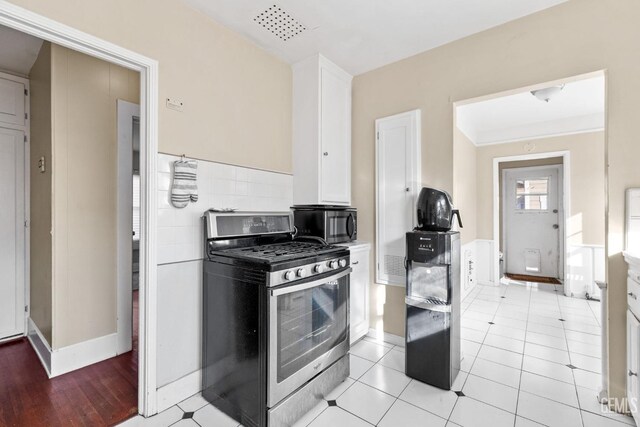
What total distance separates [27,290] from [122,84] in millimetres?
2364

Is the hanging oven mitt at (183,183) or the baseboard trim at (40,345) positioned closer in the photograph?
the hanging oven mitt at (183,183)

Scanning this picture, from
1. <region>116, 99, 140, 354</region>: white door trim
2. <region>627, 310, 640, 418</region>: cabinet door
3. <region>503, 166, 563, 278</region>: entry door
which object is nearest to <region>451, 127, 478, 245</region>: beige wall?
<region>503, 166, 563, 278</region>: entry door

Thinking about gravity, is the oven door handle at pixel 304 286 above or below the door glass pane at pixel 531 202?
below

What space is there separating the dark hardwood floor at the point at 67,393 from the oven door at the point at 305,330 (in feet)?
3.44

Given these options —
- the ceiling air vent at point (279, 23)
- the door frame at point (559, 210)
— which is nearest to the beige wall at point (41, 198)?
the ceiling air vent at point (279, 23)

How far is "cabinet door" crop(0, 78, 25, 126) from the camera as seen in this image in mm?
2881

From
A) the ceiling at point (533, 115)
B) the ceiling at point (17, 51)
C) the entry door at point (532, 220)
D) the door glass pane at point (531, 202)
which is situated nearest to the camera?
the ceiling at point (17, 51)

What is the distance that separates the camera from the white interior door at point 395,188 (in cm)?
273

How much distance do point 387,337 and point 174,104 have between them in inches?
110

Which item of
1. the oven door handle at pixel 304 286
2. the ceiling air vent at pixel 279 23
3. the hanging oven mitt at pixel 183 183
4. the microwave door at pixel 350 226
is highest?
the ceiling air vent at pixel 279 23

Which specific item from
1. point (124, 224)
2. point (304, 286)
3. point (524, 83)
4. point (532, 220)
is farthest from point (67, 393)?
point (532, 220)

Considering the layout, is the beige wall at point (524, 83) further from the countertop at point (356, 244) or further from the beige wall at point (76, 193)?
the beige wall at point (76, 193)

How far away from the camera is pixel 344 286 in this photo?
2.24 m

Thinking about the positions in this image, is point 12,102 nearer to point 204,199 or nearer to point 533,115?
point 204,199
